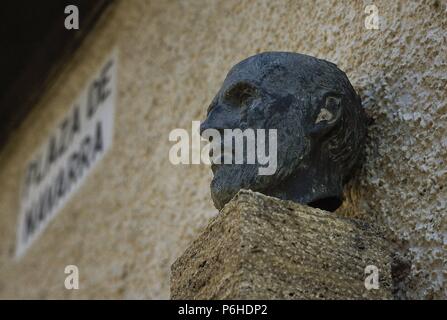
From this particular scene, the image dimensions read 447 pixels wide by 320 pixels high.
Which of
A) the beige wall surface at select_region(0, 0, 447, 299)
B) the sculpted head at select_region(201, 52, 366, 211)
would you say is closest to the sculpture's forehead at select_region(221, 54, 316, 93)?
the sculpted head at select_region(201, 52, 366, 211)

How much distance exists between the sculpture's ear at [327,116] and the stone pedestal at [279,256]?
0.55 feet

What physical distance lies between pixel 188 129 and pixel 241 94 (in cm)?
75

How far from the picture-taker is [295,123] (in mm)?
1610

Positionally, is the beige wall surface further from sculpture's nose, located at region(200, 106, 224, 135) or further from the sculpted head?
sculpture's nose, located at region(200, 106, 224, 135)

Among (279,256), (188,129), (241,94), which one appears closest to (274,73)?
(241,94)

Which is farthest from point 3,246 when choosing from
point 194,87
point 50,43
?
point 194,87

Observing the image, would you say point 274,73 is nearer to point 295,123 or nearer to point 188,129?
point 295,123

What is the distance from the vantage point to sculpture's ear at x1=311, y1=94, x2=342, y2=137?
1624mm

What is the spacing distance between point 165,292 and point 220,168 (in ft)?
2.24

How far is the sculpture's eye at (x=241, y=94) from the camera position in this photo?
165 cm

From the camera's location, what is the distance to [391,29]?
5.83ft

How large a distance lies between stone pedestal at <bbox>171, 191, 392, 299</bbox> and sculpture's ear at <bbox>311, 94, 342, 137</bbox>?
0.55 ft

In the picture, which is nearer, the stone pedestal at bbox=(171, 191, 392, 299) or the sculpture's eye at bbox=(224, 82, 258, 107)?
the stone pedestal at bbox=(171, 191, 392, 299)

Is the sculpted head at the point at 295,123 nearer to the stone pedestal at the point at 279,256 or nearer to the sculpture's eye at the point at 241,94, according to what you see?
the sculpture's eye at the point at 241,94
